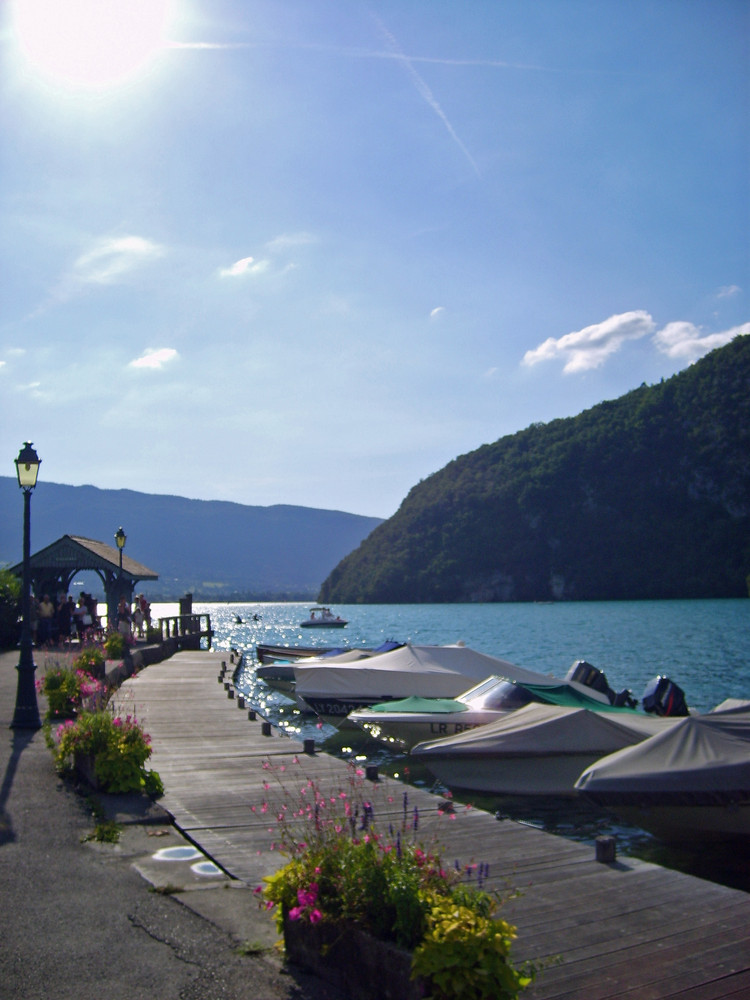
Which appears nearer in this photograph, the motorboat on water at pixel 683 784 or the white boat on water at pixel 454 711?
the motorboat on water at pixel 683 784

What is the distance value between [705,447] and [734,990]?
136942 mm

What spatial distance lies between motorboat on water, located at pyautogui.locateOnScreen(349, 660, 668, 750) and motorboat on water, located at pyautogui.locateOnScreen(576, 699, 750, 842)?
559 cm

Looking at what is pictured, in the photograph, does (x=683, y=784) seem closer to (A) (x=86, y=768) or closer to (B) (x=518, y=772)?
(B) (x=518, y=772)

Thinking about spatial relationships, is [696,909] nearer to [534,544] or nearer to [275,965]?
[275,965]

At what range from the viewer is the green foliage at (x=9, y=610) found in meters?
26.4

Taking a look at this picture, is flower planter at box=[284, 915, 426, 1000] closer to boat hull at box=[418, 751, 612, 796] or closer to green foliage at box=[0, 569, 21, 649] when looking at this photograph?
boat hull at box=[418, 751, 612, 796]

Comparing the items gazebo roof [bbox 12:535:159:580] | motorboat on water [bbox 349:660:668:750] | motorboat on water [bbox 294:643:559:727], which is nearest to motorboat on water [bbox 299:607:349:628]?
gazebo roof [bbox 12:535:159:580]

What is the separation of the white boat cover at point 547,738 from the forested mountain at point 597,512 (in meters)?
117

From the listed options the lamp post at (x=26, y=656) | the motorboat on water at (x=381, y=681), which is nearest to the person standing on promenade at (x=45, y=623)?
the motorboat on water at (x=381, y=681)

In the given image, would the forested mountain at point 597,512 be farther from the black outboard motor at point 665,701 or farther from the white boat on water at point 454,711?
the white boat on water at point 454,711

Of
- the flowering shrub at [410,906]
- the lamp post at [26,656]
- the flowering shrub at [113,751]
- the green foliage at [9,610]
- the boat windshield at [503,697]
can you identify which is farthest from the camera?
the green foliage at [9,610]

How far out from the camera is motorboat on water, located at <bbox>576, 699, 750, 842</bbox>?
10078mm

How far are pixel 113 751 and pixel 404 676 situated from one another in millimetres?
12300

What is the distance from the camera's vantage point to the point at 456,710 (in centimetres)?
1689
